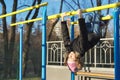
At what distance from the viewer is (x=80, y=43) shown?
211 inches

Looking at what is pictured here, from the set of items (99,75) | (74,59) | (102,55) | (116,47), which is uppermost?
(116,47)

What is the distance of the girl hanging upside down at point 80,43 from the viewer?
17.2 feet

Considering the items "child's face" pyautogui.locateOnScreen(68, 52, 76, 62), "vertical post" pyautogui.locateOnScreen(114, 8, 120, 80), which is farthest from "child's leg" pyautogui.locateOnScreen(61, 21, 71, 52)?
"vertical post" pyautogui.locateOnScreen(114, 8, 120, 80)

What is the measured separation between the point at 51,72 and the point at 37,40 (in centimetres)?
1109

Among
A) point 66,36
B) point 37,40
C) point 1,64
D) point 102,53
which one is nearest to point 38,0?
point 37,40

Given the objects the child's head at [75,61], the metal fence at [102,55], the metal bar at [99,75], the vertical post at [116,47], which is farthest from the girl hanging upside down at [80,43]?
the metal fence at [102,55]

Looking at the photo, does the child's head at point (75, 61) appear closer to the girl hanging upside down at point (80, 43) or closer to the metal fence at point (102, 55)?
the girl hanging upside down at point (80, 43)

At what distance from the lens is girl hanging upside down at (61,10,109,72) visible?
5.25m

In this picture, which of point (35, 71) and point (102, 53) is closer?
Answer: point (102, 53)

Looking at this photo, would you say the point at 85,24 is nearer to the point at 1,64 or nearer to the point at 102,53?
the point at 102,53

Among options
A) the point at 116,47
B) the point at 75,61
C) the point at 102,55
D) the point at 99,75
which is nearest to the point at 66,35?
the point at 75,61

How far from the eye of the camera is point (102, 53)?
32.1 ft

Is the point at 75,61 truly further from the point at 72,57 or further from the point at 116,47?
the point at 116,47

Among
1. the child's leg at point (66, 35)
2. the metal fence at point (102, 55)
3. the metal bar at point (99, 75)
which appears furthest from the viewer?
the metal fence at point (102, 55)
